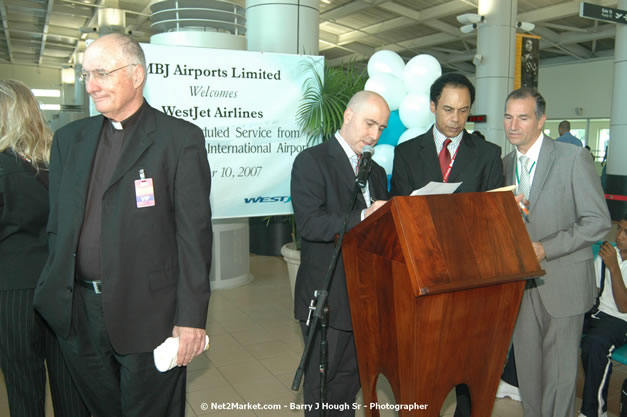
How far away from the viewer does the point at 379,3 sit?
1441 centimetres

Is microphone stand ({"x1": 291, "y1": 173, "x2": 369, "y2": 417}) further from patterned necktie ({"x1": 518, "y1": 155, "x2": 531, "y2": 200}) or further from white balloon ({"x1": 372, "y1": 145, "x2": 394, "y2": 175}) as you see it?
white balloon ({"x1": 372, "y1": 145, "x2": 394, "y2": 175})

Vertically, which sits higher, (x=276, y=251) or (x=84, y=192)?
(x=84, y=192)

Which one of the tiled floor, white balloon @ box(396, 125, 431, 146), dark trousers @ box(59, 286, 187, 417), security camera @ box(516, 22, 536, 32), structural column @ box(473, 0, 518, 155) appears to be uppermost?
security camera @ box(516, 22, 536, 32)

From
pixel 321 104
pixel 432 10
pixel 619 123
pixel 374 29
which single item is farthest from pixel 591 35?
pixel 321 104

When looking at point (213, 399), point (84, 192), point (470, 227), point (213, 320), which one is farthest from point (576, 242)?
point (213, 320)

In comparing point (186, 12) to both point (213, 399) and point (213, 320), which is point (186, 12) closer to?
point (213, 320)

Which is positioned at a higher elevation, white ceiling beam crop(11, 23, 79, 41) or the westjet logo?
white ceiling beam crop(11, 23, 79, 41)

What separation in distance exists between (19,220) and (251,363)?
2117 mm

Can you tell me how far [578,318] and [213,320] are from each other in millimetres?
3208

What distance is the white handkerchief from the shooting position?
1.76 m

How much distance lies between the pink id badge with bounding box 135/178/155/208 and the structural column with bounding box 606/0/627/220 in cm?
944

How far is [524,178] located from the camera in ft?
8.50

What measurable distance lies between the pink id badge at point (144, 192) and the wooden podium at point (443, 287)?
0.75m

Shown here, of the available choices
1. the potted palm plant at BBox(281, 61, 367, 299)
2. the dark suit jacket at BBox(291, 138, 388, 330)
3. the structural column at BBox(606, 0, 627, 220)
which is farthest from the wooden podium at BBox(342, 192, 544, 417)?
the structural column at BBox(606, 0, 627, 220)
